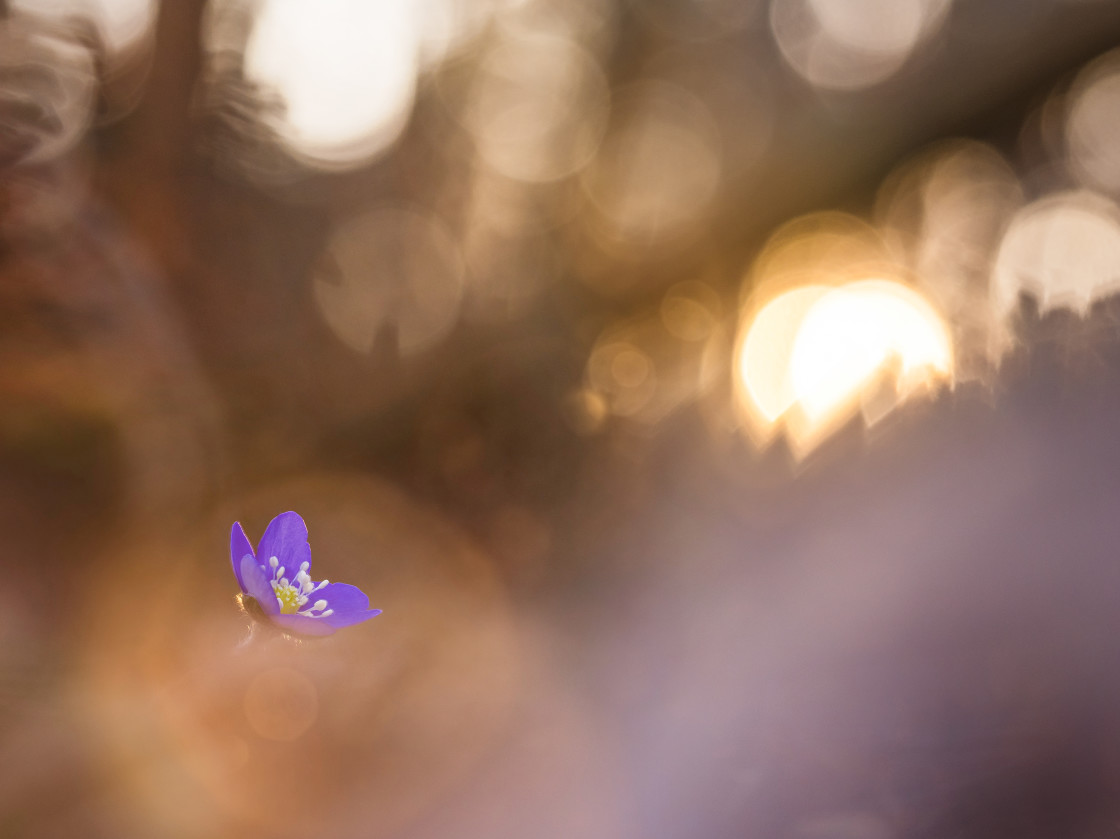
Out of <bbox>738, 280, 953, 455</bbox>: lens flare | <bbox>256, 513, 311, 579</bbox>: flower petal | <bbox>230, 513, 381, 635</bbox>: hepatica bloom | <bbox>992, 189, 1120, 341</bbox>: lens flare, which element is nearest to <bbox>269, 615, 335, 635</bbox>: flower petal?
<bbox>230, 513, 381, 635</bbox>: hepatica bloom

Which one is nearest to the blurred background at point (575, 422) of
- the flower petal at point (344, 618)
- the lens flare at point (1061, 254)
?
the lens flare at point (1061, 254)

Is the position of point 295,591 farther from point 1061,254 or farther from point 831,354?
point 1061,254

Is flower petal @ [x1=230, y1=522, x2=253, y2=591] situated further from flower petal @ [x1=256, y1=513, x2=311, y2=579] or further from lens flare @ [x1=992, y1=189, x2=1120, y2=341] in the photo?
lens flare @ [x1=992, y1=189, x2=1120, y2=341]

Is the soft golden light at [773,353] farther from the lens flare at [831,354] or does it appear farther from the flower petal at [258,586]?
the flower petal at [258,586]

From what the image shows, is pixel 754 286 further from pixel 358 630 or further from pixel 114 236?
pixel 114 236

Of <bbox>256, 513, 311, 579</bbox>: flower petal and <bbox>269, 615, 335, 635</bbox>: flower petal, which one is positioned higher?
<bbox>256, 513, 311, 579</bbox>: flower petal

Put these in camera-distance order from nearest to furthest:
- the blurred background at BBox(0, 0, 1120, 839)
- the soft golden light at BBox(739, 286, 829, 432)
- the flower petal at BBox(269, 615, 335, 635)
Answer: the flower petal at BBox(269, 615, 335, 635) → the blurred background at BBox(0, 0, 1120, 839) → the soft golden light at BBox(739, 286, 829, 432)

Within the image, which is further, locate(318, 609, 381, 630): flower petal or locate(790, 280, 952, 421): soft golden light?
locate(790, 280, 952, 421): soft golden light
